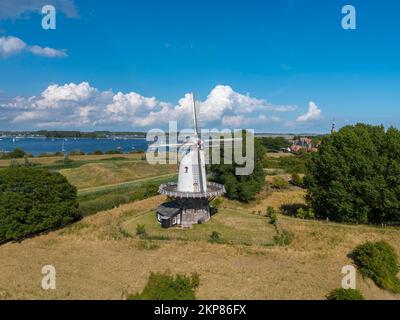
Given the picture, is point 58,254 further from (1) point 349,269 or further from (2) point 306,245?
(1) point 349,269

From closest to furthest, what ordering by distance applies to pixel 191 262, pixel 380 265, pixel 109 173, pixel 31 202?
pixel 380 265
pixel 191 262
pixel 31 202
pixel 109 173

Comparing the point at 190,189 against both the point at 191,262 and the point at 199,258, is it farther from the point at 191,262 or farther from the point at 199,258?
the point at 191,262

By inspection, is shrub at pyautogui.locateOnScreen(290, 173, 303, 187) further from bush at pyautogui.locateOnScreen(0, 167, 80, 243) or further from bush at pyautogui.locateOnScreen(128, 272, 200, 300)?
bush at pyautogui.locateOnScreen(128, 272, 200, 300)

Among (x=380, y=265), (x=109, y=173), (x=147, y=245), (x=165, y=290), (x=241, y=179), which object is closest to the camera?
(x=165, y=290)

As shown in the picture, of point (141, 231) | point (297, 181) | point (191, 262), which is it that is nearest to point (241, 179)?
point (297, 181)

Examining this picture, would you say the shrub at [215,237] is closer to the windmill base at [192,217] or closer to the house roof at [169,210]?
the windmill base at [192,217]

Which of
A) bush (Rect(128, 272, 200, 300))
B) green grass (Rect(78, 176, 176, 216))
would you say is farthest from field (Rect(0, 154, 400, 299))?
green grass (Rect(78, 176, 176, 216))
